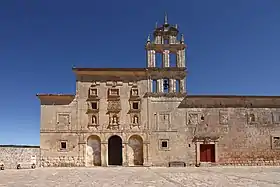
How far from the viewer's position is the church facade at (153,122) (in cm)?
3020

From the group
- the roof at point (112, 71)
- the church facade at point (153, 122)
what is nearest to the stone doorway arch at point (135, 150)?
the church facade at point (153, 122)

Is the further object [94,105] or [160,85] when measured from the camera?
[160,85]

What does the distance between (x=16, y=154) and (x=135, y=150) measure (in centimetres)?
1048

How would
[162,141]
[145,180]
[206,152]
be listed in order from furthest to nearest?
[206,152], [162,141], [145,180]

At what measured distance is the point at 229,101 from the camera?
31.6 m

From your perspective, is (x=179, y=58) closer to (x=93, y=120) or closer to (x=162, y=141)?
(x=162, y=141)

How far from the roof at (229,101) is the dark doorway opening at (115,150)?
23.8 ft

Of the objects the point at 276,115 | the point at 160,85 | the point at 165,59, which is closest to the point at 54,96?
the point at 160,85

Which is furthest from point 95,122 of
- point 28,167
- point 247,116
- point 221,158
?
point 247,116

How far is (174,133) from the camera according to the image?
101 feet

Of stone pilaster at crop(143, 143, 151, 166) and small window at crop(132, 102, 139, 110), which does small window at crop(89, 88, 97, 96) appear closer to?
small window at crop(132, 102, 139, 110)

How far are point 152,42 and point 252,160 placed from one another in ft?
47.3

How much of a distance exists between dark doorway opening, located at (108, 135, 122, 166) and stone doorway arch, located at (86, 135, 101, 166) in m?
2.12

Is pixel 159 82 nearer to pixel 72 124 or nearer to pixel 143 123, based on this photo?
pixel 143 123
